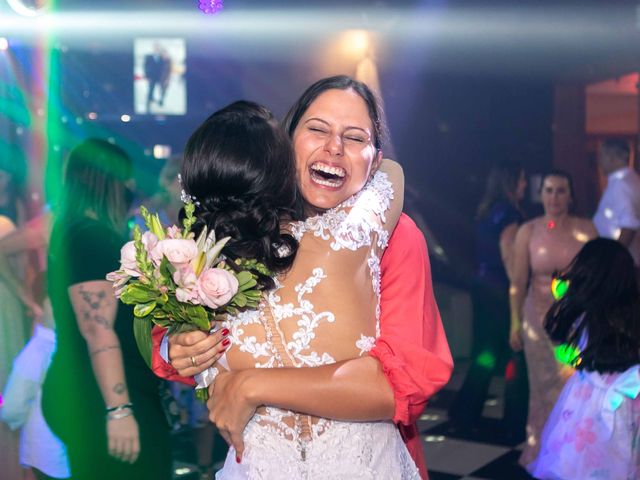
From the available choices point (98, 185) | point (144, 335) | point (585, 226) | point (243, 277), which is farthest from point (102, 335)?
point (585, 226)

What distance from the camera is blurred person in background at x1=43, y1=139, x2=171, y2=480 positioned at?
8.77 feet

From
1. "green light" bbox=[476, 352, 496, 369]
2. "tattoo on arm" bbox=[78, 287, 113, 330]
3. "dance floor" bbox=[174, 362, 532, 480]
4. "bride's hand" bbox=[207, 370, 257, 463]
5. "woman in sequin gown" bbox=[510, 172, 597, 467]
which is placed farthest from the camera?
"green light" bbox=[476, 352, 496, 369]

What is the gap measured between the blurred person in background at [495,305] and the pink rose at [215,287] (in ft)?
12.3

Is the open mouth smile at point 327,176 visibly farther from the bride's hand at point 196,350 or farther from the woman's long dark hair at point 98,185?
the woman's long dark hair at point 98,185

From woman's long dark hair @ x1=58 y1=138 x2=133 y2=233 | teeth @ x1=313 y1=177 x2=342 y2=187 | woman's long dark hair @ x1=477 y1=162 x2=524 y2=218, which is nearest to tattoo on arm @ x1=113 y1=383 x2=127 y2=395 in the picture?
woman's long dark hair @ x1=58 y1=138 x2=133 y2=233

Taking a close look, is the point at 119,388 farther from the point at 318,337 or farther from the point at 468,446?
the point at 468,446

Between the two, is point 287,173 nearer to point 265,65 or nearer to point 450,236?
→ point 265,65

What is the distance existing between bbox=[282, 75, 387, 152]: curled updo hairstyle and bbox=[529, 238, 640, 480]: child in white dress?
Result: 193cm

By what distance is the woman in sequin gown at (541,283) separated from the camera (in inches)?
177

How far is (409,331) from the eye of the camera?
1812mm

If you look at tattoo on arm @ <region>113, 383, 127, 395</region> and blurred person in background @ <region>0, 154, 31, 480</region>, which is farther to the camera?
blurred person in background @ <region>0, 154, 31, 480</region>

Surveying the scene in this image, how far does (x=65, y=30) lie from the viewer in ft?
15.1

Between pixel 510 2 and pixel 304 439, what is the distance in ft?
14.5

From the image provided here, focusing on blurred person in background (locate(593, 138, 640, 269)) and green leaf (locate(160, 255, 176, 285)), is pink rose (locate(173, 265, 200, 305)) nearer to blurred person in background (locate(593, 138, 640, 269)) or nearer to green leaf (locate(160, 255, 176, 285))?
green leaf (locate(160, 255, 176, 285))
